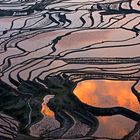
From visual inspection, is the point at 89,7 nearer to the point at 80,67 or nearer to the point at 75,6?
the point at 75,6

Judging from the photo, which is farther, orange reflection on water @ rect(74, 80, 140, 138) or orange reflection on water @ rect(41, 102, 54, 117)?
orange reflection on water @ rect(41, 102, 54, 117)

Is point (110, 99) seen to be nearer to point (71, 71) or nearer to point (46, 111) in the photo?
point (46, 111)

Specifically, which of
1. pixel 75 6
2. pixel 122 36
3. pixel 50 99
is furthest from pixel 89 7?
pixel 50 99

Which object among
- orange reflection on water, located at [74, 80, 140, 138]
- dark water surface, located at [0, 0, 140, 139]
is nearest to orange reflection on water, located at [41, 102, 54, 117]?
dark water surface, located at [0, 0, 140, 139]

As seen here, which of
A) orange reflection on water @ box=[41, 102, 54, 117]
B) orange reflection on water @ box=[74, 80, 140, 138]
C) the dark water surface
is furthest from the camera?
orange reflection on water @ box=[41, 102, 54, 117]

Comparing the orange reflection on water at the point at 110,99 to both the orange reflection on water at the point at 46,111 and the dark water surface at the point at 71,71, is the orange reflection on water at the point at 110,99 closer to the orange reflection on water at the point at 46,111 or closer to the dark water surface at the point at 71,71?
the dark water surface at the point at 71,71

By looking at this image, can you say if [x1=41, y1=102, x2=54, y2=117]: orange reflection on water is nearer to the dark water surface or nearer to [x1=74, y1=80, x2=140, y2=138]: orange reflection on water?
the dark water surface

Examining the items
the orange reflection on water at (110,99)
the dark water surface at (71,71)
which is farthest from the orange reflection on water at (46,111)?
the orange reflection on water at (110,99)

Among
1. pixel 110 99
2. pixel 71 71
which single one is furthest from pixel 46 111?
pixel 71 71
